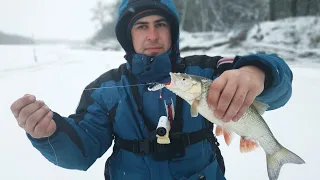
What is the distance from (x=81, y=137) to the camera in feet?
5.61

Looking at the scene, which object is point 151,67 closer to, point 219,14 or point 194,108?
point 194,108

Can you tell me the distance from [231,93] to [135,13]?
1.29 m

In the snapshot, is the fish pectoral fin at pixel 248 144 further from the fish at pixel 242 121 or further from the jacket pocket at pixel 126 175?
the jacket pocket at pixel 126 175

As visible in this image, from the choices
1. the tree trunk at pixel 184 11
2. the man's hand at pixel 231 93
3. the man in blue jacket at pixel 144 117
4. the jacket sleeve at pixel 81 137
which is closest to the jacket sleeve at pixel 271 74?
the man in blue jacket at pixel 144 117

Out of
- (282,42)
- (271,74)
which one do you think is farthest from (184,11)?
(271,74)

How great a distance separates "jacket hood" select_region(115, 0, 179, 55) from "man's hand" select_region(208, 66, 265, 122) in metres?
1.05

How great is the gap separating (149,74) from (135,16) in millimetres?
494

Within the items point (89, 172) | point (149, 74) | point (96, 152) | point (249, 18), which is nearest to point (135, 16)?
point (149, 74)

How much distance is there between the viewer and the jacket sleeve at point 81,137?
156cm

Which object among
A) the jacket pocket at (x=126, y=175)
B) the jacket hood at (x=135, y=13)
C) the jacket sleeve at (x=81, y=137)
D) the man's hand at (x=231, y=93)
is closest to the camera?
the man's hand at (x=231, y=93)

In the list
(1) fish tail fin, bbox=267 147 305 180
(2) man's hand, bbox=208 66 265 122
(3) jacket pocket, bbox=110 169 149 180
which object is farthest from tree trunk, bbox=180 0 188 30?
(2) man's hand, bbox=208 66 265 122

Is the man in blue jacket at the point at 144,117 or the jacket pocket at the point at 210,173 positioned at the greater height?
the man in blue jacket at the point at 144,117

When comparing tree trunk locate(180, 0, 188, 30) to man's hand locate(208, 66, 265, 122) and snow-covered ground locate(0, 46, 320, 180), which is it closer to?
snow-covered ground locate(0, 46, 320, 180)

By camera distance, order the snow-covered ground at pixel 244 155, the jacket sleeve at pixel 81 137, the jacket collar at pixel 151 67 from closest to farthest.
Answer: the jacket sleeve at pixel 81 137 → the jacket collar at pixel 151 67 → the snow-covered ground at pixel 244 155
